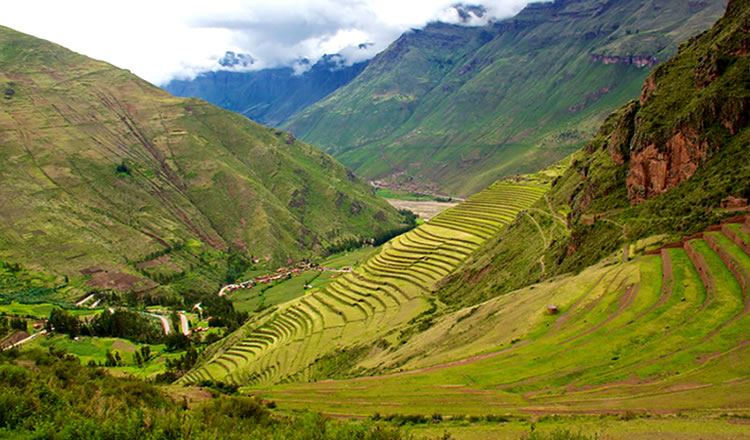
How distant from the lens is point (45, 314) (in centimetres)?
13825

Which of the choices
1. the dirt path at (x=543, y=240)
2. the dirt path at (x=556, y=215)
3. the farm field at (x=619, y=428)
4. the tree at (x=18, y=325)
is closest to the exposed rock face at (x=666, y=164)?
the dirt path at (x=543, y=240)

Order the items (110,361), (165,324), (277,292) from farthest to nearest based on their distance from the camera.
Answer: (277,292), (165,324), (110,361)

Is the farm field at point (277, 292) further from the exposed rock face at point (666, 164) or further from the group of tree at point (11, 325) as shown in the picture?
the exposed rock face at point (666, 164)

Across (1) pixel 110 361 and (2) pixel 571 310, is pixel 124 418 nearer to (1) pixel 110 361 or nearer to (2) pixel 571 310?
(2) pixel 571 310

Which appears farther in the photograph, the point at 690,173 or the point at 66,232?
the point at 66,232

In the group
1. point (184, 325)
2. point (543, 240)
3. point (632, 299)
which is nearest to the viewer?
point (632, 299)

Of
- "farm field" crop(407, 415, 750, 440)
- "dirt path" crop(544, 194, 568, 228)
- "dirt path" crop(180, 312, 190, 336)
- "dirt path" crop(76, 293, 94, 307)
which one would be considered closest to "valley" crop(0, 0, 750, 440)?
"farm field" crop(407, 415, 750, 440)

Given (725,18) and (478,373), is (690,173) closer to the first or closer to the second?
(725,18)

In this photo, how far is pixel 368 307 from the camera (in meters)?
98.1

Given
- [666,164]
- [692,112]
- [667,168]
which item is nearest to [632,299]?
[667,168]

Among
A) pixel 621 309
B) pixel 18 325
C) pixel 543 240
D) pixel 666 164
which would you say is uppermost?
pixel 666 164

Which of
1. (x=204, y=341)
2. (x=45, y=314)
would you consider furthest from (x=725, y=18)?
(x=45, y=314)

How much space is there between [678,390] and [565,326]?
50.7 feet

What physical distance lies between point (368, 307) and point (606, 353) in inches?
2514
